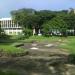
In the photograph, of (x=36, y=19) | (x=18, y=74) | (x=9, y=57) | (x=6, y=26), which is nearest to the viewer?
(x=18, y=74)

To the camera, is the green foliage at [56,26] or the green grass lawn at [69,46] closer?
the green grass lawn at [69,46]

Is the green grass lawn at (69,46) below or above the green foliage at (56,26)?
below

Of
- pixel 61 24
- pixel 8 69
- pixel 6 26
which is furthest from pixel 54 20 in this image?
pixel 8 69

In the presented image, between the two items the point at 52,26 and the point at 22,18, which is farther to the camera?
the point at 22,18

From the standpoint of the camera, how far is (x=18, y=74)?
25.4 metres

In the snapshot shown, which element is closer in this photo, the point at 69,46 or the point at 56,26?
the point at 69,46

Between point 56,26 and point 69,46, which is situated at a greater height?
point 56,26

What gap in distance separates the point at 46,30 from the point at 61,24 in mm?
4878

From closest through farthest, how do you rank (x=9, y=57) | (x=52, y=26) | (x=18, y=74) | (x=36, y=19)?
(x=18, y=74), (x=9, y=57), (x=52, y=26), (x=36, y=19)

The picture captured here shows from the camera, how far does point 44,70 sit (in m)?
27.7

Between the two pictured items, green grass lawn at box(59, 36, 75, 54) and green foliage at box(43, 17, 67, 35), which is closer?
green grass lawn at box(59, 36, 75, 54)

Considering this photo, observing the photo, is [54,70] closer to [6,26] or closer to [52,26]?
[52,26]

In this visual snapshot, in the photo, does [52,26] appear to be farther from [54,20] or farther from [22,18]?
[22,18]

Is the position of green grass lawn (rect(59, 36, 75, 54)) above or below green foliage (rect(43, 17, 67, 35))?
below
